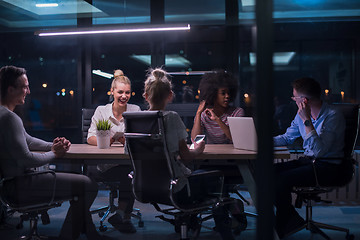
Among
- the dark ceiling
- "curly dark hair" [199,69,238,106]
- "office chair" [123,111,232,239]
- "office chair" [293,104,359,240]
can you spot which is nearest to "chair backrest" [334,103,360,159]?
"office chair" [293,104,359,240]

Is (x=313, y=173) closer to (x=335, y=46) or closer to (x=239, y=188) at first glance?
(x=239, y=188)

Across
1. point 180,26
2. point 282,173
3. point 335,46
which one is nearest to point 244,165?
point 282,173

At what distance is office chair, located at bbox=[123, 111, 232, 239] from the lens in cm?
242

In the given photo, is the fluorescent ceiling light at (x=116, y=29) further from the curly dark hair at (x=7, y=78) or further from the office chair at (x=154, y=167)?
the office chair at (x=154, y=167)

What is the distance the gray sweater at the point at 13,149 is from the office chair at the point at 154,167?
72 cm

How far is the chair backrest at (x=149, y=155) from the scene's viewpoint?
2418 mm

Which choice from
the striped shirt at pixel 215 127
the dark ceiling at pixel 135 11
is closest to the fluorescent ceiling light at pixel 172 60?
the dark ceiling at pixel 135 11

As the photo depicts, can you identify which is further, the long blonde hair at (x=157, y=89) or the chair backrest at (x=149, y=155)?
the long blonde hair at (x=157, y=89)

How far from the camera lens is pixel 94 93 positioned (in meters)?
5.56

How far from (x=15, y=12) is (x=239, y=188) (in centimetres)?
626

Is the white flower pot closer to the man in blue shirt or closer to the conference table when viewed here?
the conference table

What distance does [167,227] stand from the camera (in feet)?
12.0

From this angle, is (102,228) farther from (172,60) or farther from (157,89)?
(172,60)

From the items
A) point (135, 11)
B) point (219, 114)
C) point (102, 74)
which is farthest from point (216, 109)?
point (135, 11)
